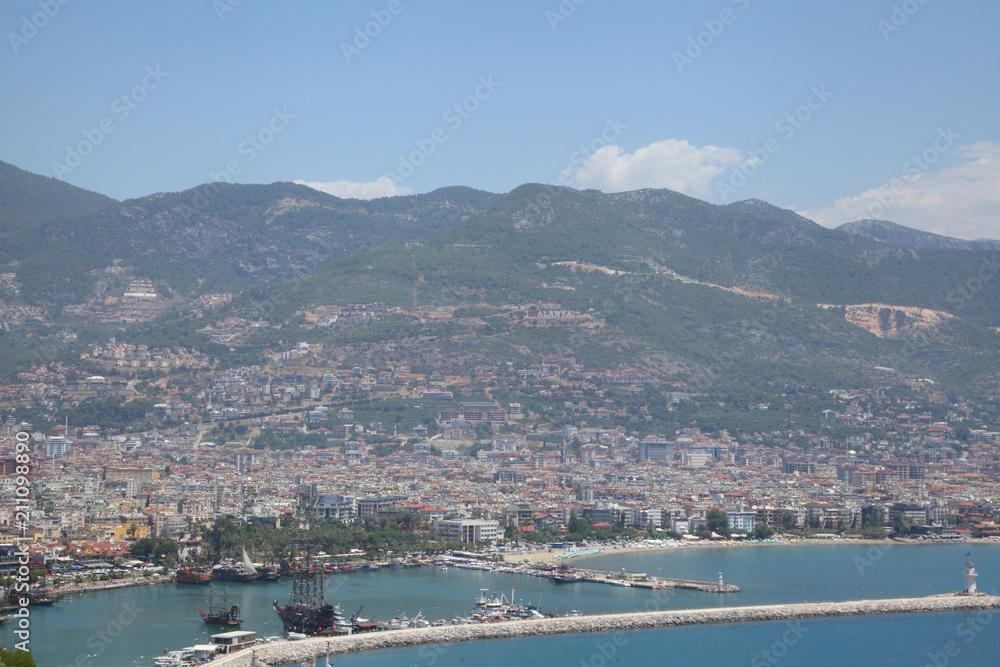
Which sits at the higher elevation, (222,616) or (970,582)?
(970,582)

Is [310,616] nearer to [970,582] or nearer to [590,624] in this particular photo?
[590,624]

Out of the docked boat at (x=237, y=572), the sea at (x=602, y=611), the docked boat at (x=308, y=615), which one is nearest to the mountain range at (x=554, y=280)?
the sea at (x=602, y=611)

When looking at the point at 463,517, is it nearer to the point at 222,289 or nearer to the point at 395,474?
the point at 395,474

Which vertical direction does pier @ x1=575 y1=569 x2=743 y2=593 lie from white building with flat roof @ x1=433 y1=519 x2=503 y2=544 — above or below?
below

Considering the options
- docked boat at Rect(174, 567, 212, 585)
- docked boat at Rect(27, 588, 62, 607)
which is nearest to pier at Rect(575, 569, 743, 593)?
docked boat at Rect(174, 567, 212, 585)

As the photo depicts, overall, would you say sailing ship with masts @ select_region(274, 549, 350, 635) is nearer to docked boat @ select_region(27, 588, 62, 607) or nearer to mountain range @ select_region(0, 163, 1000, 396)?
docked boat @ select_region(27, 588, 62, 607)

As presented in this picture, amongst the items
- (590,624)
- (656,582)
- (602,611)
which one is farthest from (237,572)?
(590,624)
